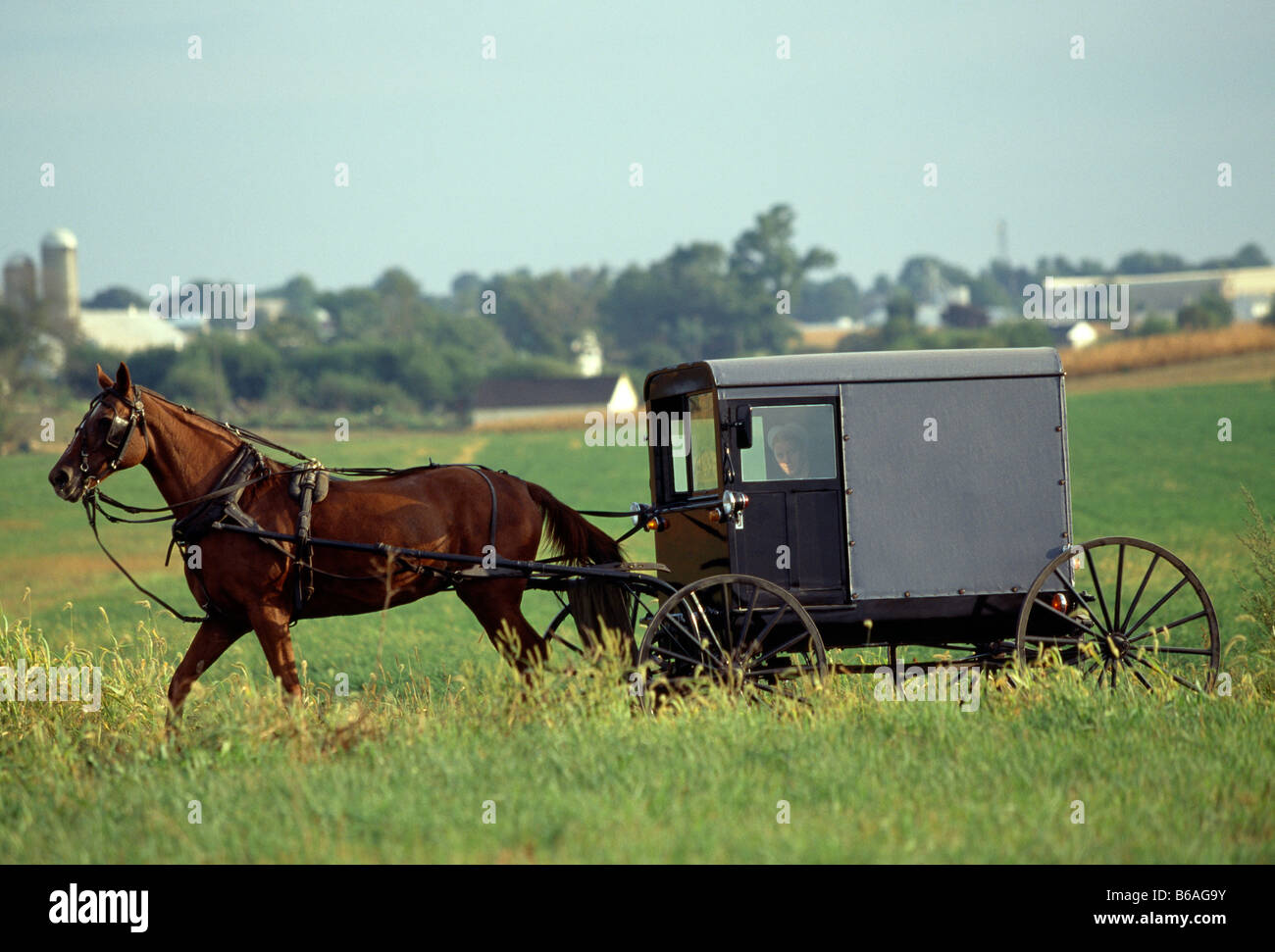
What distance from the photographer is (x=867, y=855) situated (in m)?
4.52

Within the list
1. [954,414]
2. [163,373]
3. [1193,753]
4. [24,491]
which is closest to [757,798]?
[1193,753]

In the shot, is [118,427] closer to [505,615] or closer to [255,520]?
[255,520]

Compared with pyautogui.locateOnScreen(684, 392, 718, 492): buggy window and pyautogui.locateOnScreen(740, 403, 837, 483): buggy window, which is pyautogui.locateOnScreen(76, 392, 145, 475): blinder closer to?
pyautogui.locateOnScreen(684, 392, 718, 492): buggy window

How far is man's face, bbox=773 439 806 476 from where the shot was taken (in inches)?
299

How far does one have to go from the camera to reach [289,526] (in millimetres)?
7219

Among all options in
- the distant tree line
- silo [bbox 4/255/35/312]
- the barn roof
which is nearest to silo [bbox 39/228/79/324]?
the distant tree line

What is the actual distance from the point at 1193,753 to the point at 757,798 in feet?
7.00

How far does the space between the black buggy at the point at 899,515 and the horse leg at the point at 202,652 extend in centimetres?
223

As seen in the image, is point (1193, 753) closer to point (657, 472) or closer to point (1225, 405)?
point (657, 472)

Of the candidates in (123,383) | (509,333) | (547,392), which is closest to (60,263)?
(509,333)

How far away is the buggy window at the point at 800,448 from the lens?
7574 mm

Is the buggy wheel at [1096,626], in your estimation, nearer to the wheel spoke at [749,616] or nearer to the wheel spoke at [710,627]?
the wheel spoke at [749,616]

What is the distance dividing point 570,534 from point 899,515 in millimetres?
2057
